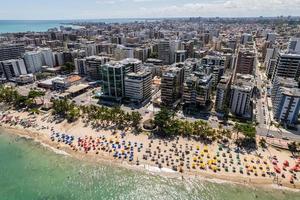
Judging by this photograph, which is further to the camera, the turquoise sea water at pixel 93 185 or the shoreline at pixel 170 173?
the shoreline at pixel 170 173

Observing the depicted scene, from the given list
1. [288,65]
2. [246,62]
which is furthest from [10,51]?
[288,65]

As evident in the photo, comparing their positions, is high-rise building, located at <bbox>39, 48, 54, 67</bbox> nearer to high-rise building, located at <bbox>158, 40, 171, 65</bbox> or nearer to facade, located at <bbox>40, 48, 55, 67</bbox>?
facade, located at <bbox>40, 48, 55, 67</bbox>

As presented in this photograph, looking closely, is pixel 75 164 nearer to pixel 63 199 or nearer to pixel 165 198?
pixel 63 199

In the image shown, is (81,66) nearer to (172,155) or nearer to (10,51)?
(10,51)

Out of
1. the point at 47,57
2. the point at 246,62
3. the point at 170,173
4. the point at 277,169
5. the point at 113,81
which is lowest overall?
the point at 170,173

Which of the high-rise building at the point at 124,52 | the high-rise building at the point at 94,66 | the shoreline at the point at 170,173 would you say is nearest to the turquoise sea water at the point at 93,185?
the shoreline at the point at 170,173

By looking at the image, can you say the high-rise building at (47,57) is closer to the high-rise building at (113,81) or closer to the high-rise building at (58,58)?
the high-rise building at (58,58)

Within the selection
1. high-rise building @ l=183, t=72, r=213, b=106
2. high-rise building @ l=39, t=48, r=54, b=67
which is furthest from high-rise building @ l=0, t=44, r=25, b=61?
high-rise building @ l=183, t=72, r=213, b=106
